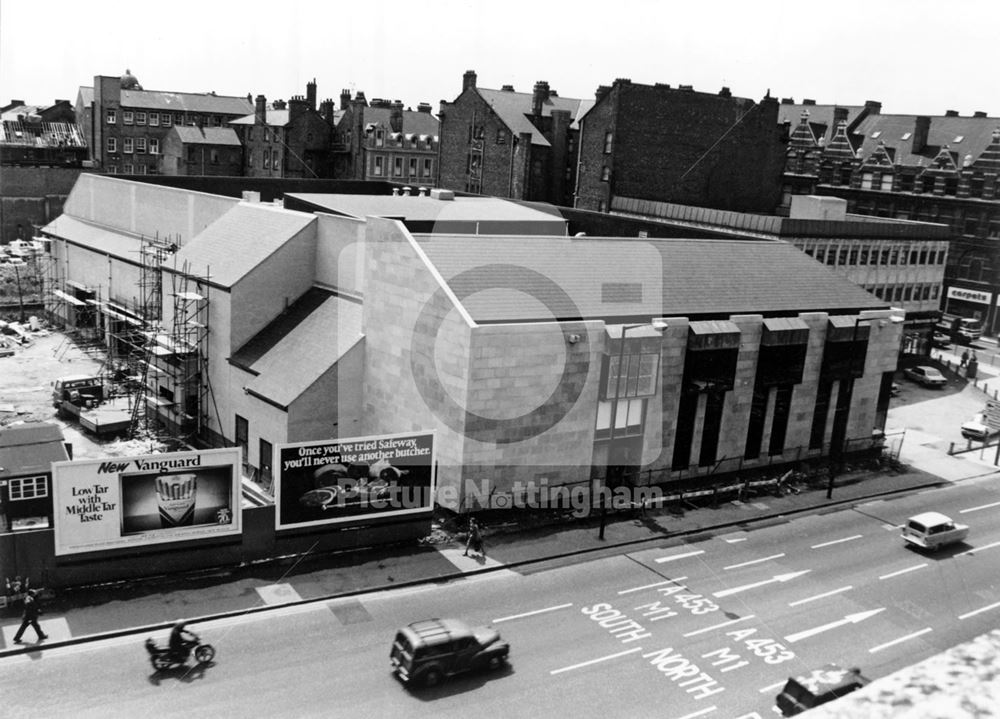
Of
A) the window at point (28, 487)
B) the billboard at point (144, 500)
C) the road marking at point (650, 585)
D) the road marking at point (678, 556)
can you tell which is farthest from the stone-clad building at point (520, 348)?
the window at point (28, 487)

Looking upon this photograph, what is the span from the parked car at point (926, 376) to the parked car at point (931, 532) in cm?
3282

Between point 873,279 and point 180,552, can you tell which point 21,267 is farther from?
point 873,279

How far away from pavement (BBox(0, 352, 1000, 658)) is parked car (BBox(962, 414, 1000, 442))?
31.4 feet

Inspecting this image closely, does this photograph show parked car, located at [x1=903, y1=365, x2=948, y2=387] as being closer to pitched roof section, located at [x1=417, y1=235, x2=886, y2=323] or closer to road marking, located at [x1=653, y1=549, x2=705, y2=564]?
pitched roof section, located at [x1=417, y1=235, x2=886, y2=323]

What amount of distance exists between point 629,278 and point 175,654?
25.4 meters

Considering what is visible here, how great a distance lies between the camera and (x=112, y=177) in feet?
226

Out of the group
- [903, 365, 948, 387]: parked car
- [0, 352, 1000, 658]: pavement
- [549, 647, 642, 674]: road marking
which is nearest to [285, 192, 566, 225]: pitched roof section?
[0, 352, 1000, 658]: pavement

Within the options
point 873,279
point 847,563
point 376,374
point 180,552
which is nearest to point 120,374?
point 376,374

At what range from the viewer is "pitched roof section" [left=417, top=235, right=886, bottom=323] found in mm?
36312

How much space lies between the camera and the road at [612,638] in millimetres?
22141

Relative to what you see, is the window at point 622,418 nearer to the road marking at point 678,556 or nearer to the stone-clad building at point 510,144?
the road marking at point 678,556

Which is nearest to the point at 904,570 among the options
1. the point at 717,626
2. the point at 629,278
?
the point at 717,626

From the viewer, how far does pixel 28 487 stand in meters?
27.6

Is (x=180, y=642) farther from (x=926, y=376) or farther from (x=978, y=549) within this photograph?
(x=926, y=376)
